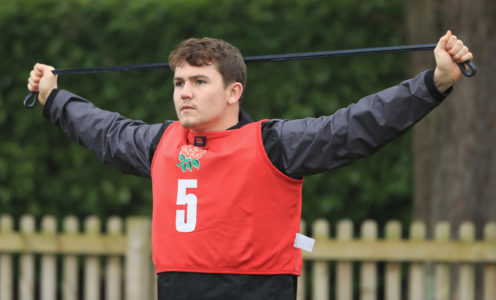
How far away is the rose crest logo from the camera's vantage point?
2.70m

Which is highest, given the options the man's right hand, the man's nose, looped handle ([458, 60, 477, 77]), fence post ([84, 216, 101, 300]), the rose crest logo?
the man's right hand

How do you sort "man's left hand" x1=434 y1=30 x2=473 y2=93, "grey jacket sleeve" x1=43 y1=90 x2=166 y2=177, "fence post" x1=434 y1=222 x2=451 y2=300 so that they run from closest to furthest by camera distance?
"man's left hand" x1=434 y1=30 x2=473 y2=93 → "grey jacket sleeve" x1=43 y1=90 x2=166 y2=177 → "fence post" x1=434 y1=222 x2=451 y2=300

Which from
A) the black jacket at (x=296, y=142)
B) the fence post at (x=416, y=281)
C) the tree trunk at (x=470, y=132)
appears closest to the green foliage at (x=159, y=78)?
the tree trunk at (x=470, y=132)

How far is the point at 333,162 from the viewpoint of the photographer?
2.59 meters

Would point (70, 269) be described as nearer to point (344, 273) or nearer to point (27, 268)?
point (27, 268)

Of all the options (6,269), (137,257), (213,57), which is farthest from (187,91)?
(6,269)

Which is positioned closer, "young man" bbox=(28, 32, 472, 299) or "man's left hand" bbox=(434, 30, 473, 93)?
"man's left hand" bbox=(434, 30, 473, 93)

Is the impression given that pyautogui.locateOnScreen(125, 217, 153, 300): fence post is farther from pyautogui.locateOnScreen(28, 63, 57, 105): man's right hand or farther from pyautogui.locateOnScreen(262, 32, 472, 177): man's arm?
pyautogui.locateOnScreen(262, 32, 472, 177): man's arm

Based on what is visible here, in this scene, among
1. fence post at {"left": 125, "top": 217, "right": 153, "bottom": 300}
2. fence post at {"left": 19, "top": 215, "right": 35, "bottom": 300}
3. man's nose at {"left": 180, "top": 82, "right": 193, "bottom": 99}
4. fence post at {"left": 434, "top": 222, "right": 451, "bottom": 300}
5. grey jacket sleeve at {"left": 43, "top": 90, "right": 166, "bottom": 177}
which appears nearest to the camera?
man's nose at {"left": 180, "top": 82, "right": 193, "bottom": 99}

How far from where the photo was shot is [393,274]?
4711 millimetres

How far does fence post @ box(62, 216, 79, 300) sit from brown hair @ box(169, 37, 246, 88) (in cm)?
250

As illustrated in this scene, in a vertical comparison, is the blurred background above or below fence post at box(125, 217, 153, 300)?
above

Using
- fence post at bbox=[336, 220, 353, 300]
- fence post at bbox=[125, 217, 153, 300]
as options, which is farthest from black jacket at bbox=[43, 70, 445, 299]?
fence post at bbox=[336, 220, 353, 300]

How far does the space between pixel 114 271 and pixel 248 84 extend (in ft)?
5.88
